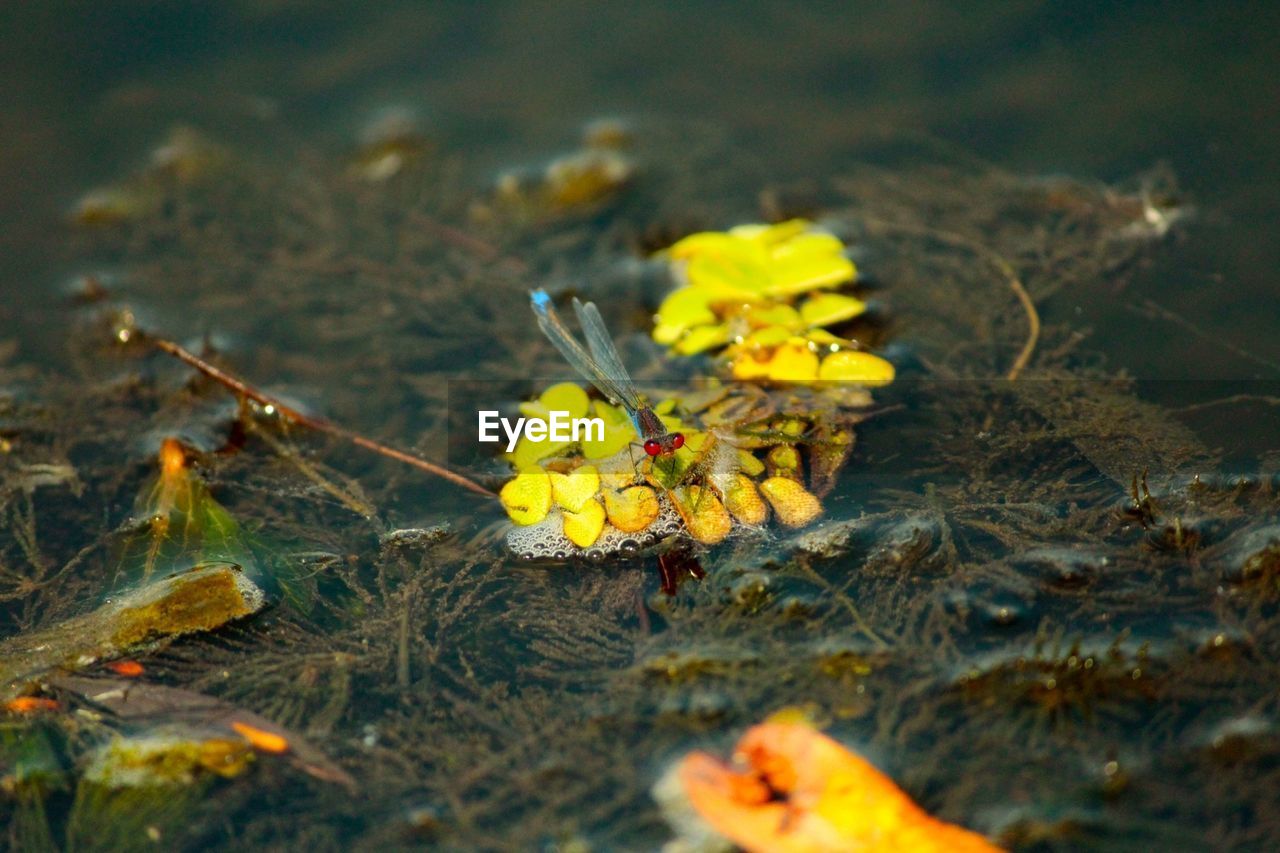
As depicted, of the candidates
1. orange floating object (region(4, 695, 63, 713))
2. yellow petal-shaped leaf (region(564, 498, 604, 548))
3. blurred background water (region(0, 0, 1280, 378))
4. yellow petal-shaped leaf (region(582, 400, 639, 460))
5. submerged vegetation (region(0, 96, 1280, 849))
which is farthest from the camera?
blurred background water (region(0, 0, 1280, 378))

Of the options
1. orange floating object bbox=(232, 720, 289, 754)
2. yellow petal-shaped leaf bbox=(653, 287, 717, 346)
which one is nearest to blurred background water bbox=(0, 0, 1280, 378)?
yellow petal-shaped leaf bbox=(653, 287, 717, 346)

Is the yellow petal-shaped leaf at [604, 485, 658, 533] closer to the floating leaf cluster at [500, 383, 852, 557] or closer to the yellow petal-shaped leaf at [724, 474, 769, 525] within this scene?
the floating leaf cluster at [500, 383, 852, 557]

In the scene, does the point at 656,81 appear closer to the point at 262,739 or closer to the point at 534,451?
the point at 534,451

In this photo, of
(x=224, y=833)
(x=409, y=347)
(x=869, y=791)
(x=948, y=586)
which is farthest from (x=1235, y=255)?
(x=224, y=833)

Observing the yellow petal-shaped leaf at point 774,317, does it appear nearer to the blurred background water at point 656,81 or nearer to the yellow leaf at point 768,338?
the yellow leaf at point 768,338

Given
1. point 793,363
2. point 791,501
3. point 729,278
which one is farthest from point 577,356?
point 791,501

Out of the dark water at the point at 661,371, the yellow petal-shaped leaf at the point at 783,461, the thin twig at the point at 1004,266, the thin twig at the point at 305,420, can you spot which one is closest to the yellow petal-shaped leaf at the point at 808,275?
the dark water at the point at 661,371
